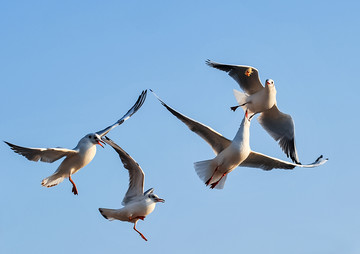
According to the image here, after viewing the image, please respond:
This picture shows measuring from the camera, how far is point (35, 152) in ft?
36.8

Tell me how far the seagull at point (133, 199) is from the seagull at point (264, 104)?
93.1 inches

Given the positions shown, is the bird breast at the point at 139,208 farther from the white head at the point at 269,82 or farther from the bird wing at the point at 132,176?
the white head at the point at 269,82

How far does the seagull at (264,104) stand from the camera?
43.7 feet

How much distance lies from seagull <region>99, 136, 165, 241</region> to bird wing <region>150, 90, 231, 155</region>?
3.84 ft

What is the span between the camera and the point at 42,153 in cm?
1136

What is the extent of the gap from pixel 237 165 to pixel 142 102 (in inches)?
105

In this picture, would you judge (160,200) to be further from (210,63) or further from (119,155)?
(210,63)

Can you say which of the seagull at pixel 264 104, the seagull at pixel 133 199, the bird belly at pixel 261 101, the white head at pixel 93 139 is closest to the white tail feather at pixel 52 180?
the white head at pixel 93 139

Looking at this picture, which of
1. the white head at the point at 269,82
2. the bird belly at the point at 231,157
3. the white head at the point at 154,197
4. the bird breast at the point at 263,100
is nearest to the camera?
the bird belly at the point at 231,157

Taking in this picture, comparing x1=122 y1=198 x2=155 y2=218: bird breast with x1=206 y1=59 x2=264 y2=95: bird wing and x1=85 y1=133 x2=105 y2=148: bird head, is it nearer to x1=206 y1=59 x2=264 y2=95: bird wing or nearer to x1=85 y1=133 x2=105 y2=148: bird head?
x1=85 y1=133 x2=105 y2=148: bird head

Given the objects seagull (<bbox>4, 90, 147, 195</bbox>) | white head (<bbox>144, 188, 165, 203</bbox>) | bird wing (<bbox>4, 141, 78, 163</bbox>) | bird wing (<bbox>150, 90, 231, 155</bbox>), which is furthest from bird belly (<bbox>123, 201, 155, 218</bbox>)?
bird wing (<bbox>150, 90, 231, 155</bbox>)

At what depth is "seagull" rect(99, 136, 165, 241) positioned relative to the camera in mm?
12211

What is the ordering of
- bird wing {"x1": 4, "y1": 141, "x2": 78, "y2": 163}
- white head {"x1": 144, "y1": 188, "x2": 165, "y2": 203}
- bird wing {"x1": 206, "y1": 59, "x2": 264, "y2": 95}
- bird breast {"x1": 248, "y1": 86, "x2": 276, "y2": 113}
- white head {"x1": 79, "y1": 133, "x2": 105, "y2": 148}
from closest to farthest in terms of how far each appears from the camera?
bird wing {"x1": 4, "y1": 141, "x2": 78, "y2": 163} → white head {"x1": 79, "y1": 133, "x2": 105, "y2": 148} → white head {"x1": 144, "y1": 188, "x2": 165, "y2": 203} → bird breast {"x1": 248, "y1": 86, "x2": 276, "y2": 113} → bird wing {"x1": 206, "y1": 59, "x2": 264, "y2": 95}

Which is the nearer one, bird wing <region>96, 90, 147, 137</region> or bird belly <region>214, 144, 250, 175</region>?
bird belly <region>214, 144, 250, 175</region>
